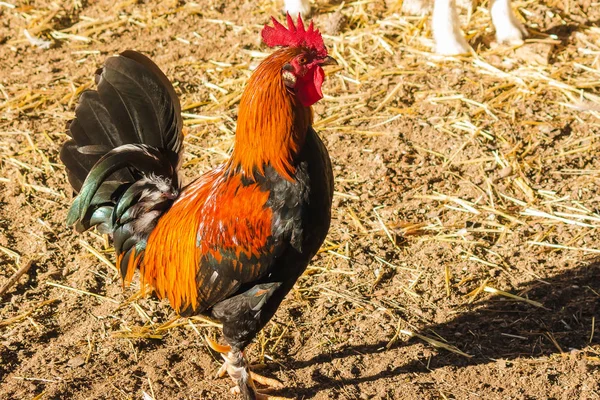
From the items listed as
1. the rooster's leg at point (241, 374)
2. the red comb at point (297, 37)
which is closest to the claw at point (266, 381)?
the rooster's leg at point (241, 374)

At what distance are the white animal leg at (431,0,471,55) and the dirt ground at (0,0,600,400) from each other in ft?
0.44

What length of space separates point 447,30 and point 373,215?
2.05 metres

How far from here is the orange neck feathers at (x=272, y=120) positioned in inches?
136

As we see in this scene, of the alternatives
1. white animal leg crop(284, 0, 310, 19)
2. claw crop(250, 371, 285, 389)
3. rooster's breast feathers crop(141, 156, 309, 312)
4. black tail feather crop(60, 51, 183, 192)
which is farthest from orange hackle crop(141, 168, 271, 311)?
white animal leg crop(284, 0, 310, 19)

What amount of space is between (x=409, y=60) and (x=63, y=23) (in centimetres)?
332

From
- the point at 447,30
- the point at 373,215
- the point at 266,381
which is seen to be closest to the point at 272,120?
the point at 266,381

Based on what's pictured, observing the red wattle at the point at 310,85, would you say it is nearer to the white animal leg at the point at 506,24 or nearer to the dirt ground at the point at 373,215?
the dirt ground at the point at 373,215

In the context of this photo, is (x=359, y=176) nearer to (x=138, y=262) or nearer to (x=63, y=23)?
(x=138, y=262)

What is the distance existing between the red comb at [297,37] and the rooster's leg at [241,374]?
1.56 m

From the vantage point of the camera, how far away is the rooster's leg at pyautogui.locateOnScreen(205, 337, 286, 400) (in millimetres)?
3920

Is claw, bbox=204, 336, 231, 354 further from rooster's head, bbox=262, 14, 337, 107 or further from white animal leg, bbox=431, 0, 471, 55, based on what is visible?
white animal leg, bbox=431, 0, 471, 55

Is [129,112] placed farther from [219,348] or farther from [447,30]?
[447,30]

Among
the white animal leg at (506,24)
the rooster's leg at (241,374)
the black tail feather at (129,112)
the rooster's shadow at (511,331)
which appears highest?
the black tail feather at (129,112)

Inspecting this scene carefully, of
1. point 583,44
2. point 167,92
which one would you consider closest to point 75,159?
point 167,92
